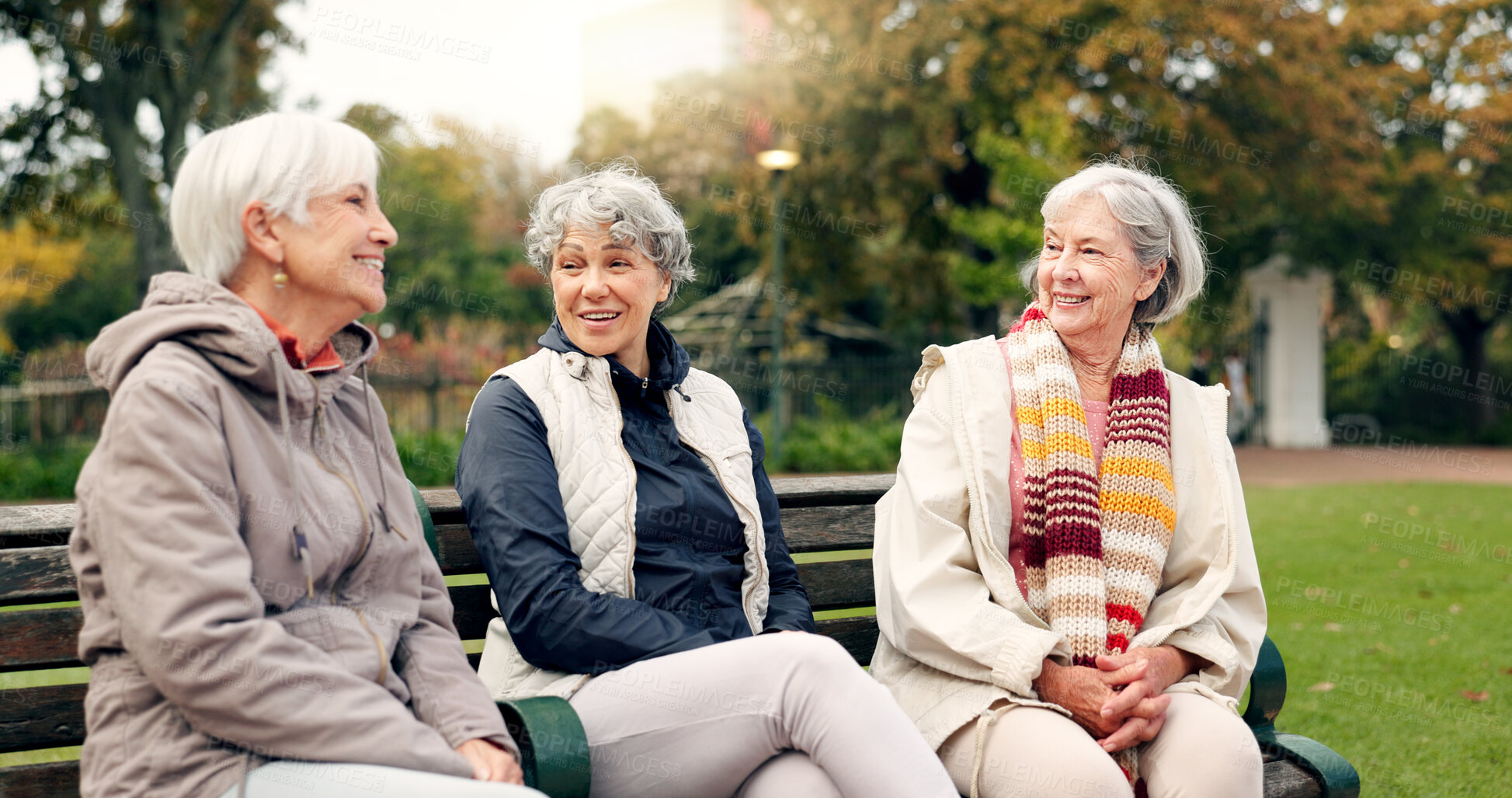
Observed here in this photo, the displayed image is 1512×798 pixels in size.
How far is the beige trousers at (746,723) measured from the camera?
219 cm

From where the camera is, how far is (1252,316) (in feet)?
74.8

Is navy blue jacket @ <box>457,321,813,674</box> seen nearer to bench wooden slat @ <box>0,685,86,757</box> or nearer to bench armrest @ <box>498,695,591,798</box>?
bench armrest @ <box>498,695,591,798</box>

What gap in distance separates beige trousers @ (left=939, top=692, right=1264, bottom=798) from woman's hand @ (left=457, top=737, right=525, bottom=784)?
39.2 inches

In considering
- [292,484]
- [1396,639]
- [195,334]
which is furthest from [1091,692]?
[1396,639]

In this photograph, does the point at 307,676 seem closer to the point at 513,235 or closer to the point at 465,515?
the point at 465,515

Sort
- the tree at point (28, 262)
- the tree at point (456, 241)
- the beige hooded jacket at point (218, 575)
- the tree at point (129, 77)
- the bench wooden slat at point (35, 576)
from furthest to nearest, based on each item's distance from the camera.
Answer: the tree at point (456, 241)
the tree at point (28, 262)
the tree at point (129, 77)
the bench wooden slat at point (35, 576)
the beige hooded jacket at point (218, 575)

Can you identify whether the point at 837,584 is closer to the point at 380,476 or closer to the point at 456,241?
the point at 380,476

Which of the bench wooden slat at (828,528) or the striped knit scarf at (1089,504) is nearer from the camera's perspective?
the striped knit scarf at (1089,504)

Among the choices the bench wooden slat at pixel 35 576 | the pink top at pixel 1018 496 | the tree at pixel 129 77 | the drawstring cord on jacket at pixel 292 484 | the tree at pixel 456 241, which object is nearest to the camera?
Result: the drawstring cord on jacket at pixel 292 484

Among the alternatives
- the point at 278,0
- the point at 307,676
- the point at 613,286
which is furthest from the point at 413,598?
the point at 278,0

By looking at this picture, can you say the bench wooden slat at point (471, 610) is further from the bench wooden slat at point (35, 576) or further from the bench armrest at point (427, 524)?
the bench wooden slat at point (35, 576)

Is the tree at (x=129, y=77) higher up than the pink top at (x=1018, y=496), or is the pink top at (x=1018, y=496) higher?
the tree at (x=129, y=77)

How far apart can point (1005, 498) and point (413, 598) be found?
1361mm

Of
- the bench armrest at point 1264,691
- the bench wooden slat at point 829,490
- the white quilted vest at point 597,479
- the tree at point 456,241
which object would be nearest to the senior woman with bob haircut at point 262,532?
the white quilted vest at point 597,479
